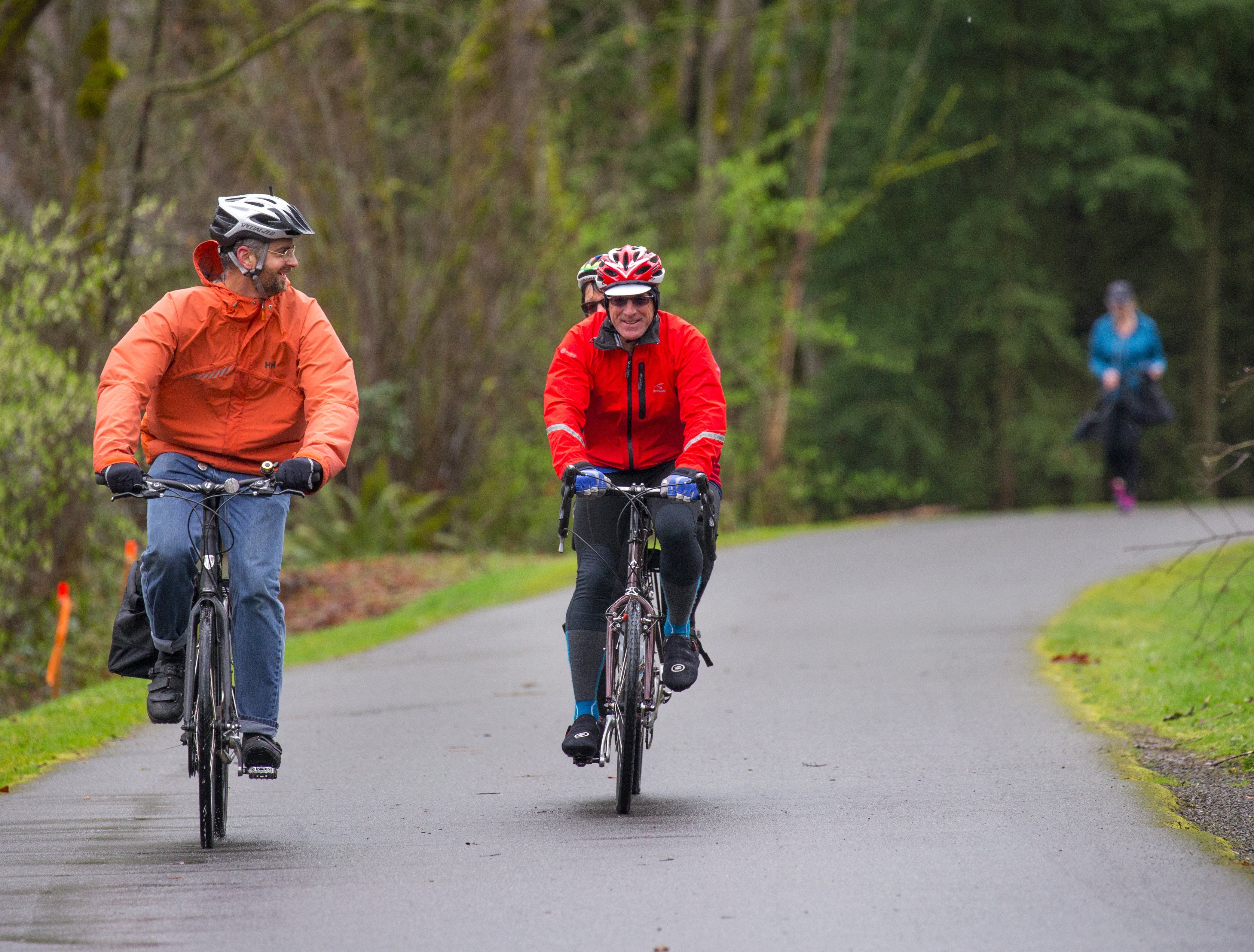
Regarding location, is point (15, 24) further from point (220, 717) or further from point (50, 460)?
point (220, 717)

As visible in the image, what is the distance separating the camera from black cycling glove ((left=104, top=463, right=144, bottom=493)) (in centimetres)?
593

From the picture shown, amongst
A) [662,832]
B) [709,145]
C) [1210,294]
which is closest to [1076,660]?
[662,832]

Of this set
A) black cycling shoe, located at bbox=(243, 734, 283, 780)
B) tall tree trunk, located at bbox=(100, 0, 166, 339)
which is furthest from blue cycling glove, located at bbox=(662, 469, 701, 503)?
tall tree trunk, located at bbox=(100, 0, 166, 339)

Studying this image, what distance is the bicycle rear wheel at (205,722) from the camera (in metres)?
6.19

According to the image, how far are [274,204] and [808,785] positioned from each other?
10.1 ft

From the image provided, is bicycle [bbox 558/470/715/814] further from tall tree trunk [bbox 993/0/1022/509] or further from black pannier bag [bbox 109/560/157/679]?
tall tree trunk [bbox 993/0/1022/509]

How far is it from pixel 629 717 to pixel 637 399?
4.22 feet

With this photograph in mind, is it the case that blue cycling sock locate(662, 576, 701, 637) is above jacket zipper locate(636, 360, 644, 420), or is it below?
below

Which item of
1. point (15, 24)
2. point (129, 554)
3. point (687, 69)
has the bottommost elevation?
point (129, 554)

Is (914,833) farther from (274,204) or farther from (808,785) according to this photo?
(274,204)

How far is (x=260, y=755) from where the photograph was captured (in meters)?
6.44

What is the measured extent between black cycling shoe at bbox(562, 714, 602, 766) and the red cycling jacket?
977mm

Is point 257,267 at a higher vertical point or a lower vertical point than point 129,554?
higher

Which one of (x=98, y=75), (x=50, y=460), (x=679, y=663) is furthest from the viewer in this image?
(x=98, y=75)
